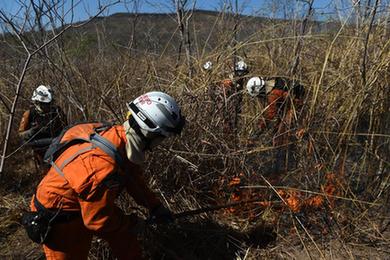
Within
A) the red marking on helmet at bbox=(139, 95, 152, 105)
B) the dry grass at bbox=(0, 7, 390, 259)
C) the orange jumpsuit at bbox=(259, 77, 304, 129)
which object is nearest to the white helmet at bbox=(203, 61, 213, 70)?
the dry grass at bbox=(0, 7, 390, 259)

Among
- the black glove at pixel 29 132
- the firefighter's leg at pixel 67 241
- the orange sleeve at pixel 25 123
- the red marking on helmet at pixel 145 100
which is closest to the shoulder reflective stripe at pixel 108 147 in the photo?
the red marking on helmet at pixel 145 100

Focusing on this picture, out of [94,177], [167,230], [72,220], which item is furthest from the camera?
[167,230]

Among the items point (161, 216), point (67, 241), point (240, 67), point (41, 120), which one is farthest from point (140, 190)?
point (41, 120)

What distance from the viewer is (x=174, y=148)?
3697 mm

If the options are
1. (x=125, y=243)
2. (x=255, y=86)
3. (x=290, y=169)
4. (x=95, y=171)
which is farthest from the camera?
(x=255, y=86)

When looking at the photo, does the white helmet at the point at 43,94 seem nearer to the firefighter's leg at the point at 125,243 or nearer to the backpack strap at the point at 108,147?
the firefighter's leg at the point at 125,243

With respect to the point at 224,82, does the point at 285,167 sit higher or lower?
lower

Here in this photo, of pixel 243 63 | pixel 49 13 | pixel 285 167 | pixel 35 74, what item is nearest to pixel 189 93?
pixel 243 63

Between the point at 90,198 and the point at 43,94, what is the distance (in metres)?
2.96

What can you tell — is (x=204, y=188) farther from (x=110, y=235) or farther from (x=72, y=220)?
(x=72, y=220)

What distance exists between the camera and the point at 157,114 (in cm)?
253

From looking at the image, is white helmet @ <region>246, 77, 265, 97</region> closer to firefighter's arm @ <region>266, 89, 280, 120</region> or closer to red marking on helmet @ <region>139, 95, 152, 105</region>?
firefighter's arm @ <region>266, 89, 280, 120</region>

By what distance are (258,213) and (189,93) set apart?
3.71 feet

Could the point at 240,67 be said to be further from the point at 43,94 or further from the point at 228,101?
the point at 43,94
